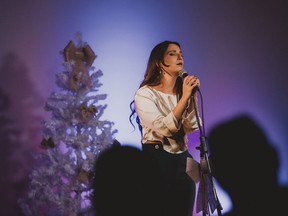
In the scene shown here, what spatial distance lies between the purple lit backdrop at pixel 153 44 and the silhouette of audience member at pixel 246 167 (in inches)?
3.8

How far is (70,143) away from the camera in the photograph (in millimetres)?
3328

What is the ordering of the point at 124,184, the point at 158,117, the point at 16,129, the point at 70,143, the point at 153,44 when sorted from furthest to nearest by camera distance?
the point at 153,44 < the point at 16,129 < the point at 124,184 < the point at 70,143 < the point at 158,117

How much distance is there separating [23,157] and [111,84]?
1109mm

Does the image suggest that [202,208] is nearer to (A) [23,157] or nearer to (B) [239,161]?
(B) [239,161]

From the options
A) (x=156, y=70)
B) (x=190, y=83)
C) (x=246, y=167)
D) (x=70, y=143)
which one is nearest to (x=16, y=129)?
(x=70, y=143)

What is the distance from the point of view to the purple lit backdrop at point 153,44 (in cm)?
393

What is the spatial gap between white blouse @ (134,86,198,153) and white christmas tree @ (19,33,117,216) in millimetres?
372

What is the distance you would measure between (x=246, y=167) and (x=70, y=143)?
1.88 meters

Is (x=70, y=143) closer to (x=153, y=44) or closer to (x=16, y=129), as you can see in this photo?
(x=16, y=129)

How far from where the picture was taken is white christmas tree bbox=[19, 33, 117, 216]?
3.26m

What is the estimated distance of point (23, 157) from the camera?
3865mm

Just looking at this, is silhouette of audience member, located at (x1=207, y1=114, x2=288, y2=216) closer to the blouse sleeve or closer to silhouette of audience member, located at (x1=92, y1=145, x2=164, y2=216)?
silhouette of audience member, located at (x1=92, y1=145, x2=164, y2=216)

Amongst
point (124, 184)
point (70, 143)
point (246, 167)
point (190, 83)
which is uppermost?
point (190, 83)

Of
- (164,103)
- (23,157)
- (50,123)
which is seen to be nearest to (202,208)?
(164,103)
